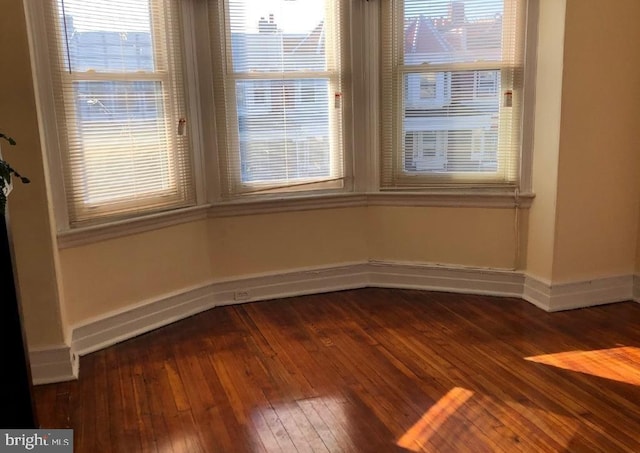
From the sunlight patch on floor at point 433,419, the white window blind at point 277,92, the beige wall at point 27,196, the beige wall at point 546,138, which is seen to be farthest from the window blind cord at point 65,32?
the beige wall at point 546,138

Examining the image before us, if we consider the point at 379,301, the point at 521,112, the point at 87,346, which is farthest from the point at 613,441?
the point at 87,346

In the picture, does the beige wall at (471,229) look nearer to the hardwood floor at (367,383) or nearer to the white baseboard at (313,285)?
the white baseboard at (313,285)

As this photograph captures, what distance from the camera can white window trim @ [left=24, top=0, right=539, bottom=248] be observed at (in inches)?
132

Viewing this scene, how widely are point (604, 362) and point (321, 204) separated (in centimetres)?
195

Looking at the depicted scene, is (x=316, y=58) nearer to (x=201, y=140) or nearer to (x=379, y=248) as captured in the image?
(x=201, y=140)

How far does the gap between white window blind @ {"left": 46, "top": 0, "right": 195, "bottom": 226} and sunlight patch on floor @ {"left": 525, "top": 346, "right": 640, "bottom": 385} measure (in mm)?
2325

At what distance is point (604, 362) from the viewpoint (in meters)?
2.94

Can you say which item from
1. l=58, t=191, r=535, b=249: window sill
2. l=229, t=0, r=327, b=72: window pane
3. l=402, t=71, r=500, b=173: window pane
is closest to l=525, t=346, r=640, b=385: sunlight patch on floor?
l=58, t=191, r=535, b=249: window sill

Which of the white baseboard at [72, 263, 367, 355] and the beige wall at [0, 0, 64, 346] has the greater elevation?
the beige wall at [0, 0, 64, 346]

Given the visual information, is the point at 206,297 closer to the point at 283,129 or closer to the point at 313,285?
the point at 313,285

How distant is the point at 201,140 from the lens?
12.0ft

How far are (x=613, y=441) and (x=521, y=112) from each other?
2.12 m

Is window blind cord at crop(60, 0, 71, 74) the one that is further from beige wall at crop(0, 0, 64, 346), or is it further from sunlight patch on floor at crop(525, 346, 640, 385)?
sunlight patch on floor at crop(525, 346, 640, 385)

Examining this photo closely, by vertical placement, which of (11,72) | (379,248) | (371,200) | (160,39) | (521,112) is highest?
(160,39)
